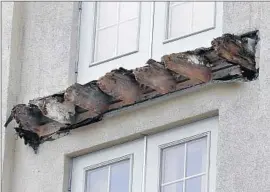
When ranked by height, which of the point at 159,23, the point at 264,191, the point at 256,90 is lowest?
the point at 264,191

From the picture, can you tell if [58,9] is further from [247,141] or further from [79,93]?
[247,141]

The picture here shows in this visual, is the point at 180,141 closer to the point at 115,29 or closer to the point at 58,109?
the point at 58,109

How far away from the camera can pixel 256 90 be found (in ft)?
49.4

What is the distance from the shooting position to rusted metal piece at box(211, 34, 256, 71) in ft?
49.5

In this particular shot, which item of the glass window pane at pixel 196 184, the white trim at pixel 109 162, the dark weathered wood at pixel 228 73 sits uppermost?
the dark weathered wood at pixel 228 73

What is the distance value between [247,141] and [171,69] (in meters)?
1.06

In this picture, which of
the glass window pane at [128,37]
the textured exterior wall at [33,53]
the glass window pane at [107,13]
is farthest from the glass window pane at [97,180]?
the glass window pane at [107,13]

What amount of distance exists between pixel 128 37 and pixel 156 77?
3.95ft

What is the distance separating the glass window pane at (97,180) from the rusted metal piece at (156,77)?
3.67 ft

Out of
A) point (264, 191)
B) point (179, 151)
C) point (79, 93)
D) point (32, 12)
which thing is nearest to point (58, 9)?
point (32, 12)

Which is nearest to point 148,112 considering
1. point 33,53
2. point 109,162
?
point 109,162

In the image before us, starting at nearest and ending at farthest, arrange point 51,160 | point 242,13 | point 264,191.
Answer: point 264,191 → point 242,13 → point 51,160

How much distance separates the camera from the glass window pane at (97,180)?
16.2 m

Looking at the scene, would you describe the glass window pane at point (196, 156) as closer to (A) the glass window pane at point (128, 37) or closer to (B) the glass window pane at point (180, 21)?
(B) the glass window pane at point (180, 21)
